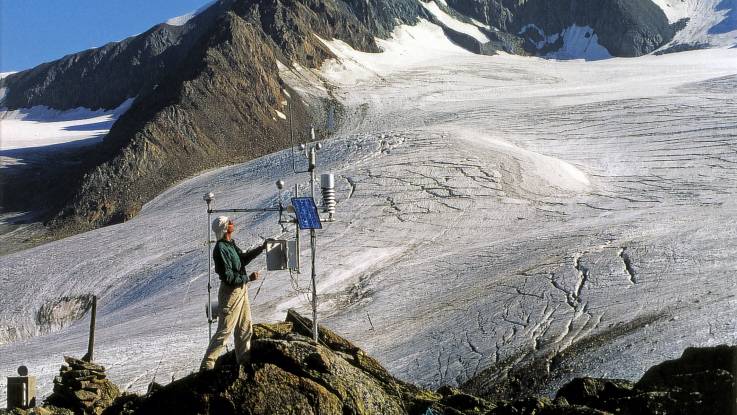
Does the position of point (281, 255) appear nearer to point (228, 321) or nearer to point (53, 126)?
point (228, 321)

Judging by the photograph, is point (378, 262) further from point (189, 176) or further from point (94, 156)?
point (94, 156)

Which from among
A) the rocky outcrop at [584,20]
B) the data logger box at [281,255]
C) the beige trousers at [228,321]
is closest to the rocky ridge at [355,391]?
the beige trousers at [228,321]

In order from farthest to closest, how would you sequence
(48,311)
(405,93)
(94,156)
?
(405,93), (94,156), (48,311)

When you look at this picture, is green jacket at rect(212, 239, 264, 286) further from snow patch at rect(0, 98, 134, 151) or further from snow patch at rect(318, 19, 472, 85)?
snow patch at rect(0, 98, 134, 151)

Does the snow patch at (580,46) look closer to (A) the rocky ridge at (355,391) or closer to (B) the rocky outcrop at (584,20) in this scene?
(B) the rocky outcrop at (584,20)

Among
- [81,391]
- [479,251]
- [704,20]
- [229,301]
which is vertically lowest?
[479,251]

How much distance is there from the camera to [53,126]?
82.0m

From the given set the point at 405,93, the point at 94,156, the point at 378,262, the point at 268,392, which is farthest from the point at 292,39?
the point at 268,392

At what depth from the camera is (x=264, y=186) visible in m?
37.8

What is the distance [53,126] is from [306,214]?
75.3 metres

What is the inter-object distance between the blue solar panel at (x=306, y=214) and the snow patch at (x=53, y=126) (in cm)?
6081

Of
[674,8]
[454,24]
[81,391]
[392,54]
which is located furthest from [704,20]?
[81,391]

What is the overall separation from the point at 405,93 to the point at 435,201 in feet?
104

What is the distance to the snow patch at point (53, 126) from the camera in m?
71.9
